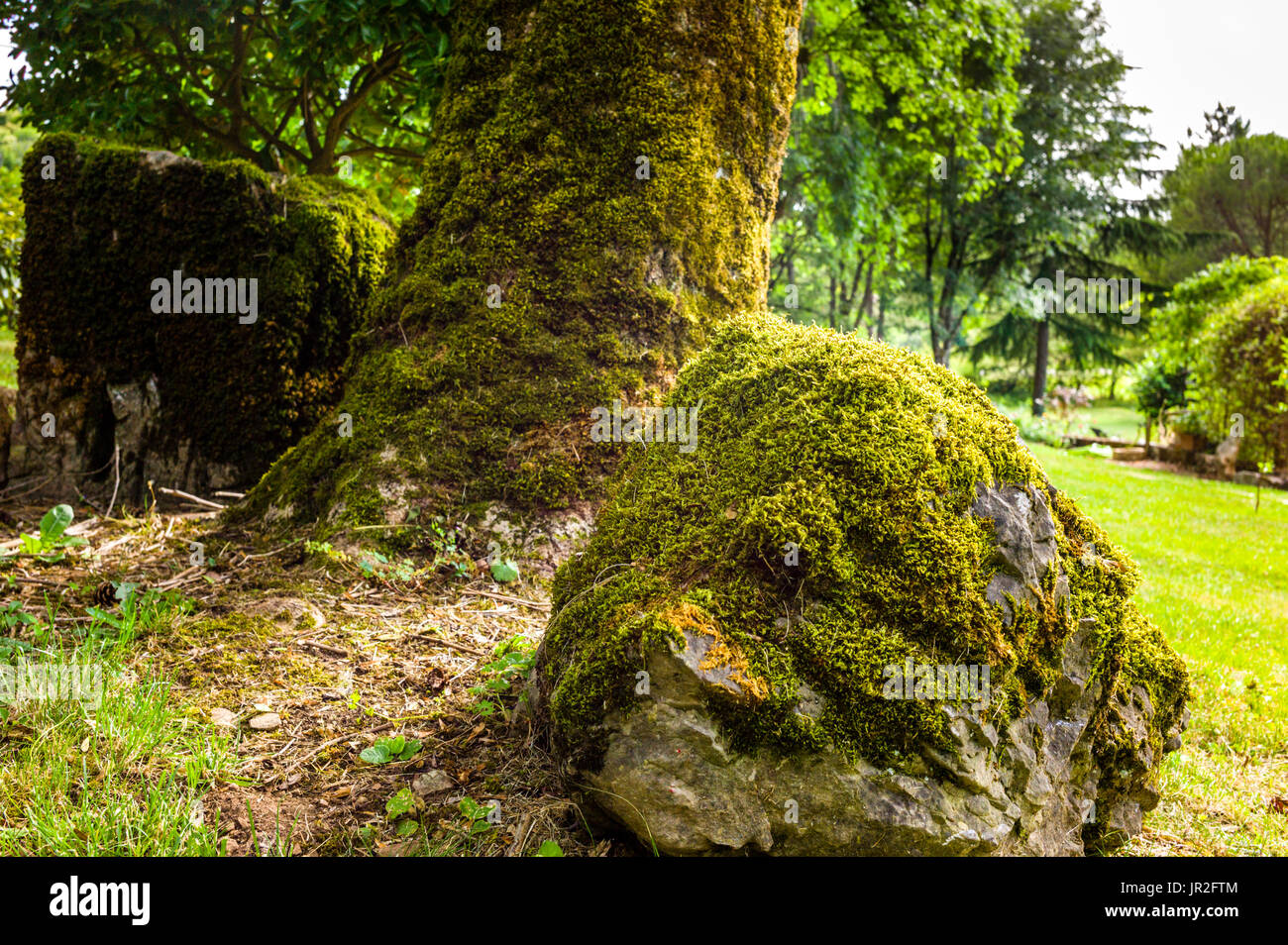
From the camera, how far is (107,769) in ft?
7.37

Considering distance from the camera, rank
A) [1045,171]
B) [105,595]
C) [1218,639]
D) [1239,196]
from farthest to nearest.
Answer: [1239,196], [1045,171], [1218,639], [105,595]

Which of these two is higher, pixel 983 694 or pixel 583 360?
pixel 583 360

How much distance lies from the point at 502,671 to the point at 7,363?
14027mm

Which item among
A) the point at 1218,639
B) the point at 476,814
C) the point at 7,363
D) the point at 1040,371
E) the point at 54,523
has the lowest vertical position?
the point at 1218,639

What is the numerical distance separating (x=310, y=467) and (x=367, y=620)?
131 cm

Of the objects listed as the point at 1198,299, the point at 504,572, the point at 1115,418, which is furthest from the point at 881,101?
the point at 1115,418

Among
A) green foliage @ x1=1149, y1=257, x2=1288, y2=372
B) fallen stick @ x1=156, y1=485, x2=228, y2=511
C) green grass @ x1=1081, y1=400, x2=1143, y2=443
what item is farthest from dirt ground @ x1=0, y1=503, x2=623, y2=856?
green grass @ x1=1081, y1=400, x2=1143, y2=443

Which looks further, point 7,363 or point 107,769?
point 7,363

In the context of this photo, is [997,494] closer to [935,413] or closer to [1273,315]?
[935,413]

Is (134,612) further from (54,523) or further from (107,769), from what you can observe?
(54,523)

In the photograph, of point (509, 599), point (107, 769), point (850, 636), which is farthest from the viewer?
point (509, 599)

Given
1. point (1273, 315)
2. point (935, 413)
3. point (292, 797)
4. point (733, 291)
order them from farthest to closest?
1. point (1273, 315)
2. point (733, 291)
3. point (935, 413)
4. point (292, 797)
